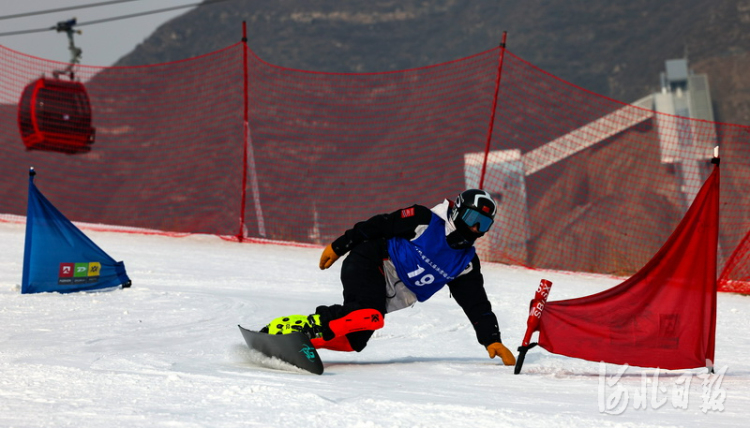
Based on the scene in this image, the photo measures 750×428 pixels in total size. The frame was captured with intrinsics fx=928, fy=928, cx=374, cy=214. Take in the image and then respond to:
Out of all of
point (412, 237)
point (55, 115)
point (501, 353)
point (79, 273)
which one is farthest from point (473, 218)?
point (55, 115)

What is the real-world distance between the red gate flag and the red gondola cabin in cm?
1437

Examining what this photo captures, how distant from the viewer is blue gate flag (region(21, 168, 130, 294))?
762cm

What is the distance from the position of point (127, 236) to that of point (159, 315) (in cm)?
649

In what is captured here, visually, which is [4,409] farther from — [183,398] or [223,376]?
[223,376]

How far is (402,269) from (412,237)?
0.18m

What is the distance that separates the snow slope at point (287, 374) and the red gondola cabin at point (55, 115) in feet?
28.9

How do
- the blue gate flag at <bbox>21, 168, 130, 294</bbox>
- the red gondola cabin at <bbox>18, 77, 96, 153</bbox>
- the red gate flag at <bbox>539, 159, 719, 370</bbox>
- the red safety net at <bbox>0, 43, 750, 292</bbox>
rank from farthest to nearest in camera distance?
the red safety net at <bbox>0, 43, 750, 292</bbox> → the red gondola cabin at <bbox>18, 77, 96, 153</bbox> → the blue gate flag at <bbox>21, 168, 130, 294</bbox> → the red gate flag at <bbox>539, 159, 719, 370</bbox>

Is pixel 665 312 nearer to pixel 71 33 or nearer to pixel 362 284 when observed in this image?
pixel 362 284

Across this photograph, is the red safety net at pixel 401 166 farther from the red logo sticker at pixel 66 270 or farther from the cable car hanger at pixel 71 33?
the red logo sticker at pixel 66 270

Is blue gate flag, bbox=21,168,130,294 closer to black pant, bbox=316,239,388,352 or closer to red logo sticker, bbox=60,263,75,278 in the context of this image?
red logo sticker, bbox=60,263,75,278

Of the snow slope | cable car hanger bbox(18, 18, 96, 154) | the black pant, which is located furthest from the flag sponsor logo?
cable car hanger bbox(18, 18, 96, 154)

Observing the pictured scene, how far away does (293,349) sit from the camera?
4.65m

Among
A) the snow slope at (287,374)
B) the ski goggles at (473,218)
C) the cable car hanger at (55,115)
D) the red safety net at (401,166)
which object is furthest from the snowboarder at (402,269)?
the cable car hanger at (55,115)

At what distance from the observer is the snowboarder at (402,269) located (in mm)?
4902
